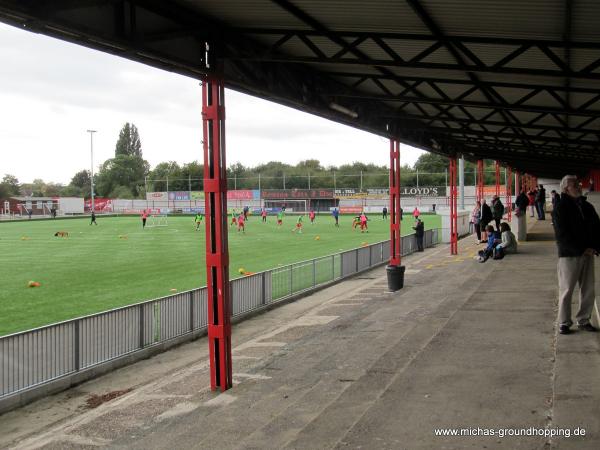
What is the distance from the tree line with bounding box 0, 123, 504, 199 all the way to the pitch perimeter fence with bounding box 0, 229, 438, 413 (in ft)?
269

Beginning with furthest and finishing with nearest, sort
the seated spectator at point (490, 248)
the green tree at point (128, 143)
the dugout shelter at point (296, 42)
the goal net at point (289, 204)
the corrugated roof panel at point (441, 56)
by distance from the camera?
the green tree at point (128, 143), the goal net at point (289, 204), the seated spectator at point (490, 248), the corrugated roof panel at point (441, 56), the dugout shelter at point (296, 42)

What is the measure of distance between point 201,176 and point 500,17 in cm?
11607

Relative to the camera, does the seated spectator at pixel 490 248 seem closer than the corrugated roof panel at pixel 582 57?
No

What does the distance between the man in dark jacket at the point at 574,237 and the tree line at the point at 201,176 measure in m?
86.1

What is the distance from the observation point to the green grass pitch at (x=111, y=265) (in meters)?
16.2

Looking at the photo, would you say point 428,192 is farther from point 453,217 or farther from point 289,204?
point 453,217

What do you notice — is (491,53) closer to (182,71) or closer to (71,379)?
(182,71)

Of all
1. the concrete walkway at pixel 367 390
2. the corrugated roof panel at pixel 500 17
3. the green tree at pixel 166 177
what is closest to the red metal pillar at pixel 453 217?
the concrete walkway at pixel 367 390

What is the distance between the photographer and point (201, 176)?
397 feet

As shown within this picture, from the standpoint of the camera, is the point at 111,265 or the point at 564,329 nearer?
the point at 564,329

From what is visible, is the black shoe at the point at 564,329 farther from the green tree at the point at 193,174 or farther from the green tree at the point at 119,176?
the green tree at the point at 119,176

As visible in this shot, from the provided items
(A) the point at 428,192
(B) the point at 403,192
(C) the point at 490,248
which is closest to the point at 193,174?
(B) the point at 403,192

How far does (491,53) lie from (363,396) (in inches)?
210

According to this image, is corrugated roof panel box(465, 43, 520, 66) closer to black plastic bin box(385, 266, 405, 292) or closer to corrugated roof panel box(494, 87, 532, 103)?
corrugated roof panel box(494, 87, 532, 103)
